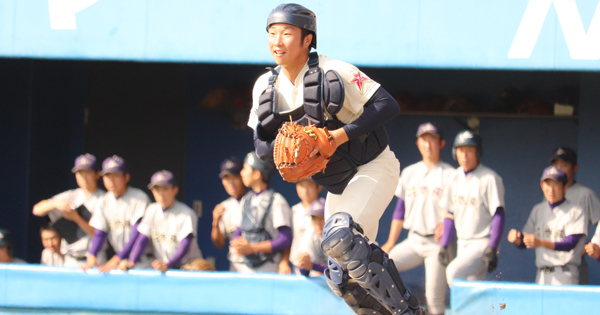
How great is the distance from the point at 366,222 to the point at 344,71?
26.5 inches

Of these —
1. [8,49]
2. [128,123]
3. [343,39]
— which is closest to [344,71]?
[343,39]

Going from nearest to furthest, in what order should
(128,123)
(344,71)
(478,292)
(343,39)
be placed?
(344,71), (478,292), (343,39), (128,123)

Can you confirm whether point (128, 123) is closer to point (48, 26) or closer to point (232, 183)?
point (48, 26)

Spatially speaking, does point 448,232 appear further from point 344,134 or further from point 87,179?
point 87,179

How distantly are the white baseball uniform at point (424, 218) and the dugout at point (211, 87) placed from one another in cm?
48

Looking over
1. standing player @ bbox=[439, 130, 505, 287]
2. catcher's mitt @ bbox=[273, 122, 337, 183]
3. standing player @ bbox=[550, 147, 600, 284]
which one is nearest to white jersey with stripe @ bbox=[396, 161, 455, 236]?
standing player @ bbox=[439, 130, 505, 287]

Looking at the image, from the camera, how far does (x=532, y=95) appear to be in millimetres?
6402

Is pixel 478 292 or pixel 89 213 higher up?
pixel 89 213

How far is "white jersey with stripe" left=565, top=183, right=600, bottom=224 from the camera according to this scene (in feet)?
16.3

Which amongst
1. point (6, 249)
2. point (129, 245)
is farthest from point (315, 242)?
point (6, 249)

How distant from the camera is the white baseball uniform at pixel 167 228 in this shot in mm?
5062

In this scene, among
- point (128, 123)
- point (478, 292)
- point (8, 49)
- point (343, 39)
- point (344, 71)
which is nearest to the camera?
point (344, 71)

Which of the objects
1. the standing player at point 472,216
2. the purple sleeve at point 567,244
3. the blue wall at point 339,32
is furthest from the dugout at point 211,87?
the purple sleeve at point 567,244

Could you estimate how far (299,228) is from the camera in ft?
16.7
